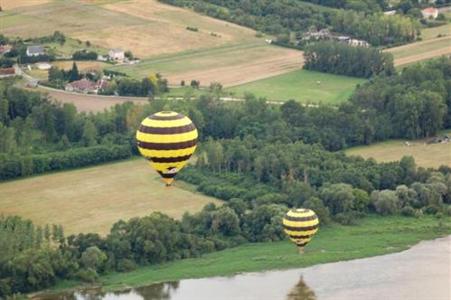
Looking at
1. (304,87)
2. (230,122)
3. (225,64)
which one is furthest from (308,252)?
(225,64)

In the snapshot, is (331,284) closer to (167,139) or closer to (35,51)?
(167,139)

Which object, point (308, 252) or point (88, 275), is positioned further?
point (308, 252)

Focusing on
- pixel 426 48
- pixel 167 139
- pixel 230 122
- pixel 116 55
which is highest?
pixel 167 139

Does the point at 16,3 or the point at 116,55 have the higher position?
the point at 16,3

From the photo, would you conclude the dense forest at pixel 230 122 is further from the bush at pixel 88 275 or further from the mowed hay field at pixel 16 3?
the mowed hay field at pixel 16 3

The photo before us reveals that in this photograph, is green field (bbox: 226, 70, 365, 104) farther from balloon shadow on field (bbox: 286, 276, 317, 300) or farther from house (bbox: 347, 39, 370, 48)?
balloon shadow on field (bbox: 286, 276, 317, 300)

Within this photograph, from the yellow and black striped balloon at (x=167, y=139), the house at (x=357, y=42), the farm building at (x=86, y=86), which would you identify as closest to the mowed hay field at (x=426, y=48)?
the house at (x=357, y=42)

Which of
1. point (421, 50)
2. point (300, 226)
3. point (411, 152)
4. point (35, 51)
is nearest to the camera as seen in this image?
point (300, 226)
